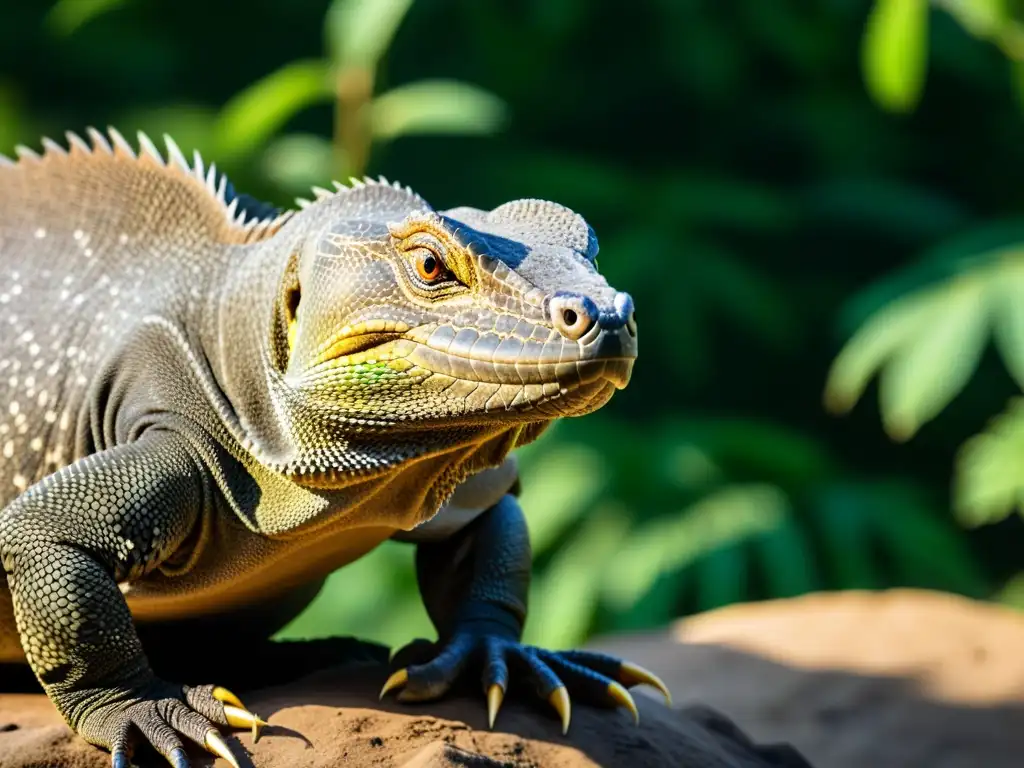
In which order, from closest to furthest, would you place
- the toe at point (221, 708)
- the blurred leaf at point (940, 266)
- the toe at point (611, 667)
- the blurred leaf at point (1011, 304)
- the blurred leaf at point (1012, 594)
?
the toe at point (221, 708) → the toe at point (611, 667) → the blurred leaf at point (1011, 304) → the blurred leaf at point (940, 266) → the blurred leaf at point (1012, 594)

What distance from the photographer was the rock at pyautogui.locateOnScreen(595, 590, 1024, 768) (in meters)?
5.87

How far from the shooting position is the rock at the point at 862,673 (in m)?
5.87

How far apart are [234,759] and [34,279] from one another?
5.90ft

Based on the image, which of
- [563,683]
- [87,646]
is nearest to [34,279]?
[87,646]

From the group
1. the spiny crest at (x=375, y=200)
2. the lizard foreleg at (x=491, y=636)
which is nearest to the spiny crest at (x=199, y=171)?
the spiny crest at (x=375, y=200)

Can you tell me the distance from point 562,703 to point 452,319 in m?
1.40

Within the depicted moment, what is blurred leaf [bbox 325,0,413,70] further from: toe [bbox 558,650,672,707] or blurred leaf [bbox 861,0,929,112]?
toe [bbox 558,650,672,707]

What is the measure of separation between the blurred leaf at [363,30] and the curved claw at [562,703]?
457 centimetres

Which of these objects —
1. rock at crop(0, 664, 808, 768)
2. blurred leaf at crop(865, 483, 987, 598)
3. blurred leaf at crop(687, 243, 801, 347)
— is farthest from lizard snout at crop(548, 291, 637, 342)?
blurred leaf at crop(687, 243, 801, 347)

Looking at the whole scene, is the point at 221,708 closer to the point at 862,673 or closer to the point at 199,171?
the point at 199,171

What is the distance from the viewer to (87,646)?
150 inches

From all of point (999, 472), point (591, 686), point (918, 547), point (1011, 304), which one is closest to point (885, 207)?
point (918, 547)

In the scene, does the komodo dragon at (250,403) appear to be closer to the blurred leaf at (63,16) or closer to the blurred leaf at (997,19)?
the blurred leaf at (997,19)

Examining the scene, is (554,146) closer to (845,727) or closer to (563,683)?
(845,727)
